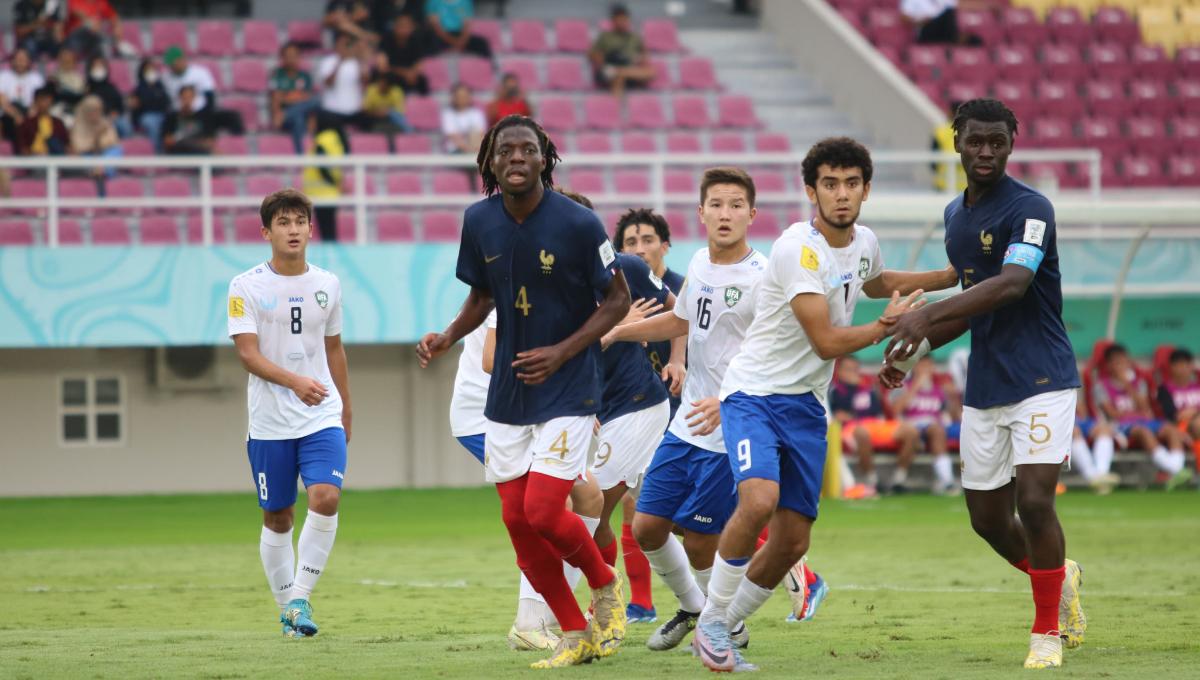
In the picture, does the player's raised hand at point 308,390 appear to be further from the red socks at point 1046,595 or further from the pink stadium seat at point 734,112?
the pink stadium seat at point 734,112

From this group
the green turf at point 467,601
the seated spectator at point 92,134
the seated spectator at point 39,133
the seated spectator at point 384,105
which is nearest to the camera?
the green turf at point 467,601

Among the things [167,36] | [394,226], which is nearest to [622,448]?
[394,226]

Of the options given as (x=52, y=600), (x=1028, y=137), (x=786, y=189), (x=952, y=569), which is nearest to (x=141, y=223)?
(x=786, y=189)

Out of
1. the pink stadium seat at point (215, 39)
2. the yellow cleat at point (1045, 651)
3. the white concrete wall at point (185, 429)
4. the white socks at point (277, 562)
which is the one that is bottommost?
the white concrete wall at point (185, 429)

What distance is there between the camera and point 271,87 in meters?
21.5

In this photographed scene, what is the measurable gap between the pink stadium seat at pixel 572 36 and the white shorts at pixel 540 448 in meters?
18.6

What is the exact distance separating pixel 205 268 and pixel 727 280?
11825 mm

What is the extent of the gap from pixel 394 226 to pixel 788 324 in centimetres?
1293

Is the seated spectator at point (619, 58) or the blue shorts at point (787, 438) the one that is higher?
the seated spectator at point (619, 58)

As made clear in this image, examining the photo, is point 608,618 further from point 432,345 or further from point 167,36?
point 167,36

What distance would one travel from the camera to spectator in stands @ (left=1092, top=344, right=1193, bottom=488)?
18.8m

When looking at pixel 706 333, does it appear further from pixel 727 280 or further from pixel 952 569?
pixel 952 569

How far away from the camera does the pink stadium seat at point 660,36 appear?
2547 cm

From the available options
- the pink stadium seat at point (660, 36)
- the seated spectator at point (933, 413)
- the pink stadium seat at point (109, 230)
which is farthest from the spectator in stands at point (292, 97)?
the seated spectator at point (933, 413)
